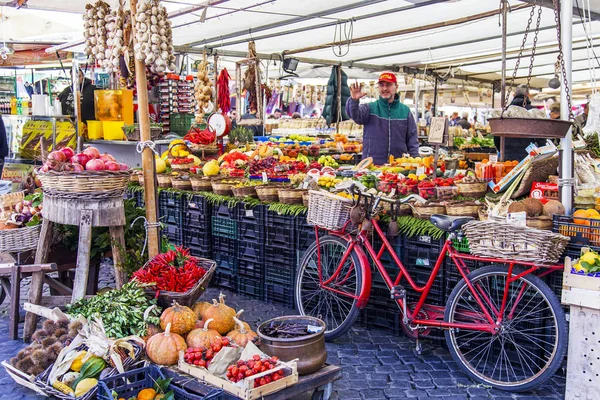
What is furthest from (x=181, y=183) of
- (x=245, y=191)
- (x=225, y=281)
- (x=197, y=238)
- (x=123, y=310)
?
(x=123, y=310)

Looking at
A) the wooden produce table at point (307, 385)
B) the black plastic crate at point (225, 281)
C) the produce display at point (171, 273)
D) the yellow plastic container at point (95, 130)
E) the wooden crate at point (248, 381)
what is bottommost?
the black plastic crate at point (225, 281)

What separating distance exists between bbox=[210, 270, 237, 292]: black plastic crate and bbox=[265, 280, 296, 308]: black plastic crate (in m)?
0.52

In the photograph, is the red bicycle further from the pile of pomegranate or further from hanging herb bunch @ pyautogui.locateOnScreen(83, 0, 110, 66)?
hanging herb bunch @ pyautogui.locateOnScreen(83, 0, 110, 66)

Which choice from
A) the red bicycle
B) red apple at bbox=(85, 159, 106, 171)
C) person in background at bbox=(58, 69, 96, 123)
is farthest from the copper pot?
person in background at bbox=(58, 69, 96, 123)

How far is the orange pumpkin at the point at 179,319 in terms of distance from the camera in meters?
→ 3.94

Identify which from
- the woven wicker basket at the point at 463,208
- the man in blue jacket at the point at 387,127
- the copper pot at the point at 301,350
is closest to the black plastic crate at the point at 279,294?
the woven wicker basket at the point at 463,208

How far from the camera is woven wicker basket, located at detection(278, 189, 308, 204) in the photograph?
565 cm

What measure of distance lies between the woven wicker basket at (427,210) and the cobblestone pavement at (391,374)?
1071mm

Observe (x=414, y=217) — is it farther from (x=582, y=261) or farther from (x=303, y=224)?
(x=582, y=261)

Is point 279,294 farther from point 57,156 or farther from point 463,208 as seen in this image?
point 57,156

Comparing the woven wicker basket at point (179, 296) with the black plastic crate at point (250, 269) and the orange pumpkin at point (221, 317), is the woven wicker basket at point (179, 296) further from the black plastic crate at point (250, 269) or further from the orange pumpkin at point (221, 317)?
the black plastic crate at point (250, 269)

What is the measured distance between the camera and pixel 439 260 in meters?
4.35

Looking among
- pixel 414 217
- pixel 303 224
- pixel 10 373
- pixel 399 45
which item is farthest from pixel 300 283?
pixel 399 45

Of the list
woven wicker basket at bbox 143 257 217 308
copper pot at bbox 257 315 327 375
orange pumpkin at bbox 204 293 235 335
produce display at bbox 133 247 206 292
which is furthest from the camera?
produce display at bbox 133 247 206 292
